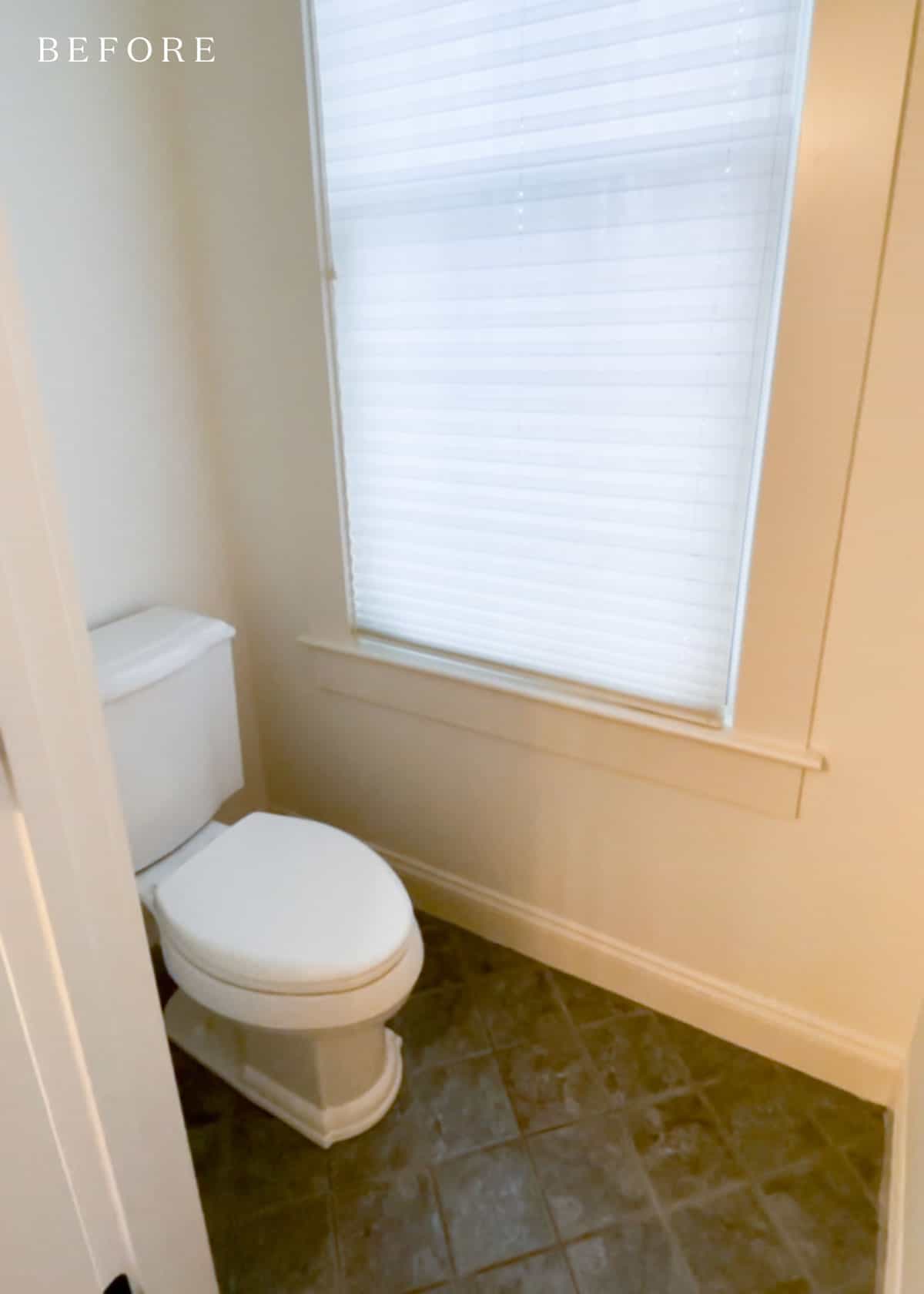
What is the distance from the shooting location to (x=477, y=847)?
1.83m

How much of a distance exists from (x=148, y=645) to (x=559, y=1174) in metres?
1.22

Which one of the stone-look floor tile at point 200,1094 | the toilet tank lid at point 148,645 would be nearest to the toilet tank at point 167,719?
the toilet tank lid at point 148,645

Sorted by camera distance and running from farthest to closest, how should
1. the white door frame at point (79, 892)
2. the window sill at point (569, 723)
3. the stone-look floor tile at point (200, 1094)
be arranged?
the stone-look floor tile at point (200, 1094) < the window sill at point (569, 723) < the white door frame at point (79, 892)

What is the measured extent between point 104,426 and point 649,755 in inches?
49.3

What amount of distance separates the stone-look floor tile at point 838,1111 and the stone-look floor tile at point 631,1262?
36 centimetres

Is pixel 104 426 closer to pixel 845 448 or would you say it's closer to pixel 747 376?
pixel 747 376

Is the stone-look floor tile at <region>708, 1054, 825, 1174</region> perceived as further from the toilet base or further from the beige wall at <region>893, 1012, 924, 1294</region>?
the toilet base

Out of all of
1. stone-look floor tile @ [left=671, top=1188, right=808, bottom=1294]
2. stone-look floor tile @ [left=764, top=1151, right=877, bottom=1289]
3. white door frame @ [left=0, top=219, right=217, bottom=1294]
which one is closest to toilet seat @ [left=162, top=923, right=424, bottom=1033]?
white door frame @ [left=0, top=219, right=217, bottom=1294]

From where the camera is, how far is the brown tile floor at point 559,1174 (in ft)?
4.09

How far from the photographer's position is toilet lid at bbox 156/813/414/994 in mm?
1237

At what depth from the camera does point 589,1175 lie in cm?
138

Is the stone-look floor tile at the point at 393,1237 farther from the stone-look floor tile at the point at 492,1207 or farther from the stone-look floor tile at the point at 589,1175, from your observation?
the stone-look floor tile at the point at 589,1175

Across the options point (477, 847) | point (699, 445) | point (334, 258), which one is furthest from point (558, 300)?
point (477, 847)

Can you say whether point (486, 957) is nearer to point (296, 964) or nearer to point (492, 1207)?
point (492, 1207)
